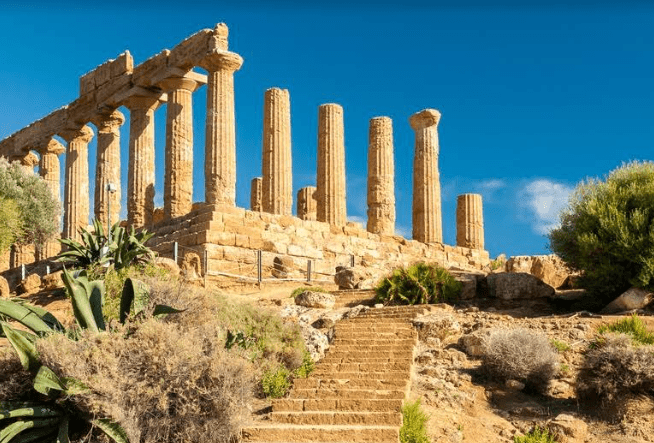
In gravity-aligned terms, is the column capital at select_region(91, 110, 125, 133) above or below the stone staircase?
above

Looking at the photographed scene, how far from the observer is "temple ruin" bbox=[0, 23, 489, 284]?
88.8 ft

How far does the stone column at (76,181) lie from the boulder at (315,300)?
737 inches

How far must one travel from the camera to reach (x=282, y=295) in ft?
71.6

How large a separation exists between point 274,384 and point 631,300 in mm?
8009

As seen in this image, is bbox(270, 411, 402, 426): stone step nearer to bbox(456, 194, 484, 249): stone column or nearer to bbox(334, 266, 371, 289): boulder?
bbox(334, 266, 371, 289): boulder

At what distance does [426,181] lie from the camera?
1388 inches

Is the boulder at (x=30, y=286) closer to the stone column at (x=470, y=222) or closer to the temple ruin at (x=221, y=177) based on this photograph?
the temple ruin at (x=221, y=177)

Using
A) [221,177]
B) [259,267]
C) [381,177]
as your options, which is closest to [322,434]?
[259,267]

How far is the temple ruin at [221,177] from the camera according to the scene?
27.1 metres

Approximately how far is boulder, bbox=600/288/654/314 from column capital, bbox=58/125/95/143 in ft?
81.3

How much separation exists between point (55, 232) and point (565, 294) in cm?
2318

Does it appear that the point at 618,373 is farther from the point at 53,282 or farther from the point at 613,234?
the point at 53,282

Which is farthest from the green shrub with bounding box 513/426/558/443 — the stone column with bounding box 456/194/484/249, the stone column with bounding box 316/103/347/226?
the stone column with bounding box 456/194/484/249

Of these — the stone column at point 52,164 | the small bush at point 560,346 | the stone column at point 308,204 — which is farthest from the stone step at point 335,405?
the stone column at point 52,164
